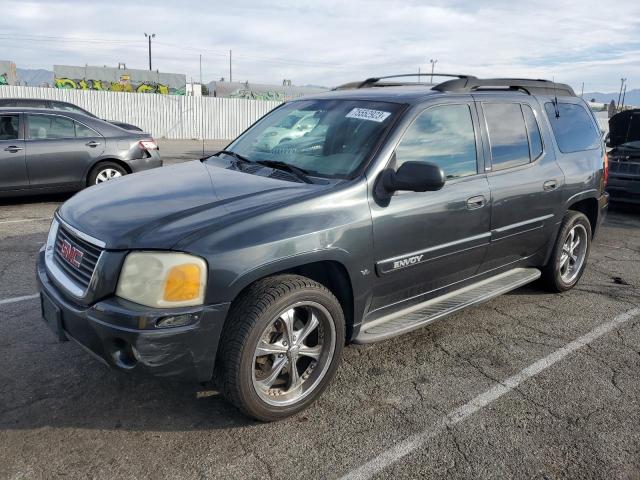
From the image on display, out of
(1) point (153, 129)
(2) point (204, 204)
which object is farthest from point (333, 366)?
(1) point (153, 129)

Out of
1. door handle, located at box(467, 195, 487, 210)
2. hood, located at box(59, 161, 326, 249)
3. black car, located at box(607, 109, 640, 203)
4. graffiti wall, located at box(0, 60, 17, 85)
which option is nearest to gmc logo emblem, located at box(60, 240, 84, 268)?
hood, located at box(59, 161, 326, 249)

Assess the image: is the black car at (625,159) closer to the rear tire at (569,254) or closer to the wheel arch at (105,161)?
the rear tire at (569,254)

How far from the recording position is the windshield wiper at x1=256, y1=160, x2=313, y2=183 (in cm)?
337

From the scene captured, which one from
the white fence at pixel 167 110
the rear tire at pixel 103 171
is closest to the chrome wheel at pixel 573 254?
the rear tire at pixel 103 171

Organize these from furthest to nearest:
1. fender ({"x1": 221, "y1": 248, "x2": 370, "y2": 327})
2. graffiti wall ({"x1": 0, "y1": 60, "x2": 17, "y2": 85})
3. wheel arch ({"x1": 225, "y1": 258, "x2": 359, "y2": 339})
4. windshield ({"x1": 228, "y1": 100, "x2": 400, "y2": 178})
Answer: graffiti wall ({"x1": 0, "y1": 60, "x2": 17, "y2": 85}) → windshield ({"x1": 228, "y1": 100, "x2": 400, "y2": 178}) → wheel arch ({"x1": 225, "y1": 258, "x2": 359, "y2": 339}) → fender ({"x1": 221, "y1": 248, "x2": 370, "y2": 327})

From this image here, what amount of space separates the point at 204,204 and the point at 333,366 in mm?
1180

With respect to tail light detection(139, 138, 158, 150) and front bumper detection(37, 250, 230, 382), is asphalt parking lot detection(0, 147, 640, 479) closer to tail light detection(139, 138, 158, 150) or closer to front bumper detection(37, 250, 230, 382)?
front bumper detection(37, 250, 230, 382)

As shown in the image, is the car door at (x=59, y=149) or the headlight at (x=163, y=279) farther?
the car door at (x=59, y=149)

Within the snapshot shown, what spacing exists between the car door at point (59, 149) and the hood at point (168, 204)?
5233mm

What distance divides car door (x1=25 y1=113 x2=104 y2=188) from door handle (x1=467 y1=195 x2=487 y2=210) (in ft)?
22.0

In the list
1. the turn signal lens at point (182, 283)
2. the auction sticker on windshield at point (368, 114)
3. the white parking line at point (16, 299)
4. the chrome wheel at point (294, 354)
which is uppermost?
the auction sticker on windshield at point (368, 114)

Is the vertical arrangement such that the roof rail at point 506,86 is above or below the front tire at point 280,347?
above

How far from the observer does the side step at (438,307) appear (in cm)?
337

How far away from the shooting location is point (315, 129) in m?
3.85
